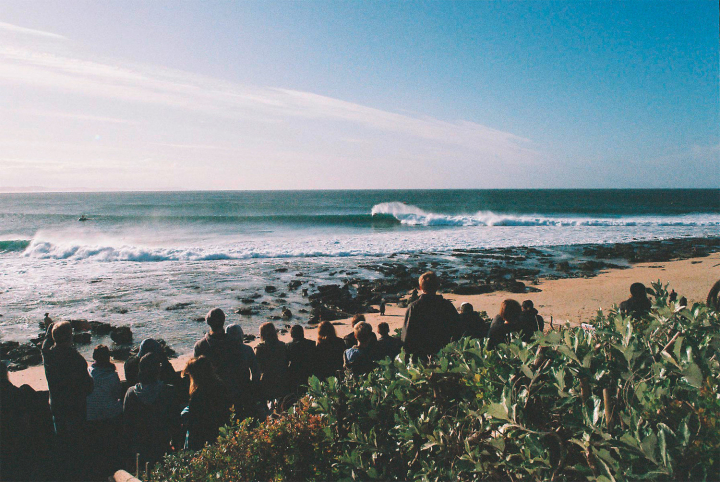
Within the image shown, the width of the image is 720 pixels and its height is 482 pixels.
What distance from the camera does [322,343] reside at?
4969mm

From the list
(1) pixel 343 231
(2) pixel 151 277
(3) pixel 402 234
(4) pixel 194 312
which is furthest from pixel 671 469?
(1) pixel 343 231

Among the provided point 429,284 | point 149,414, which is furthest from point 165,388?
point 429,284

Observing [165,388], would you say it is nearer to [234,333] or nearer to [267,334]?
[234,333]

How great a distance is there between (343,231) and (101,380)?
116 feet

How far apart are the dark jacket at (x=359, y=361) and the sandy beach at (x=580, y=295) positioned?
243 inches

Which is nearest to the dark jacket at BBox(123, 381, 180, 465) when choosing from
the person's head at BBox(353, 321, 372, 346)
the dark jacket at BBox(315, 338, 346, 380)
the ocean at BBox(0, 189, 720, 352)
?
the dark jacket at BBox(315, 338, 346, 380)

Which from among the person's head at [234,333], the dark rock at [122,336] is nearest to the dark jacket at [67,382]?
the person's head at [234,333]

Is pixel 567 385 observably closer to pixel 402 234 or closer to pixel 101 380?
pixel 101 380

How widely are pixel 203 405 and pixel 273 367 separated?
1.58 m

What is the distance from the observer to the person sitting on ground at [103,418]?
14.4 feet

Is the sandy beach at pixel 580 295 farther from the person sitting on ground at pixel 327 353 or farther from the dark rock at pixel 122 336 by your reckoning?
the person sitting on ground at pixel 327 353

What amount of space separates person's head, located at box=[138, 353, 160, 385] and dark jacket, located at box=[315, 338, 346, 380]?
1.77m

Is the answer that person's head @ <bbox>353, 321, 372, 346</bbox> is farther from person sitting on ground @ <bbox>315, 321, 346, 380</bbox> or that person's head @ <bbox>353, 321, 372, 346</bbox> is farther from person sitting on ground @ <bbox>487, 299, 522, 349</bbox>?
person sitting on ground @ <bbox>487, 299, 522, 349</bbox>

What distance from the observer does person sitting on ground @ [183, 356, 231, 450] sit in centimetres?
357
